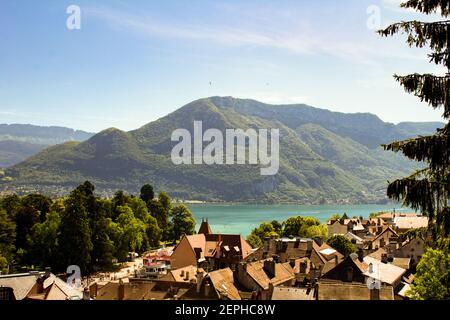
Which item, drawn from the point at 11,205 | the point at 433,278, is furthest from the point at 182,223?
the point at 433,278

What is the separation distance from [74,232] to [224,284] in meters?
21.1

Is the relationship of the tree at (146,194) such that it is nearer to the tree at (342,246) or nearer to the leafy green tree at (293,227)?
the leafy green tree at (293,227)

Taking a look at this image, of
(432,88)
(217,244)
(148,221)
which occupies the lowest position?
(217,244)

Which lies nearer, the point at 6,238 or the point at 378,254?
the point at 6,238

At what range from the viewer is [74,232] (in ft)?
160

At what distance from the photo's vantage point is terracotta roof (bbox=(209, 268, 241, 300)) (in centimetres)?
3150

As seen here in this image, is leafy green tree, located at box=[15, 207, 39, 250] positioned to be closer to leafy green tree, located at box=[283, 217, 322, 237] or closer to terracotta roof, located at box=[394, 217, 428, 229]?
leafy green tree, located at box=[283, 217, 322, 237]

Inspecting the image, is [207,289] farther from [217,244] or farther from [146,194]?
[146,194]

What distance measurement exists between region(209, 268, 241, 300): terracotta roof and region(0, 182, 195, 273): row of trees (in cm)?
1888

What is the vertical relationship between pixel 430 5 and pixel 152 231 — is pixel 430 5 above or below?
above

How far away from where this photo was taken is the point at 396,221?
284 ft

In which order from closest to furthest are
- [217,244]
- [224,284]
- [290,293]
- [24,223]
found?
[290,293] → [224,284] → [24,223] → [217,244]
